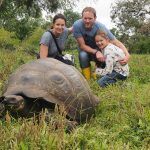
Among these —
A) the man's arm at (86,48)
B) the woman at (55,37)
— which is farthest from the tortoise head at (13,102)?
the man's arm at (86,48)

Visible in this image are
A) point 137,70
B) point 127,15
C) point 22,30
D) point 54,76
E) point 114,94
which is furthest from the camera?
point 127,15

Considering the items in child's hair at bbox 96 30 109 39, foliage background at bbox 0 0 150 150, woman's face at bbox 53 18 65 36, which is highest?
woman's face at bbox 53 18 65 36

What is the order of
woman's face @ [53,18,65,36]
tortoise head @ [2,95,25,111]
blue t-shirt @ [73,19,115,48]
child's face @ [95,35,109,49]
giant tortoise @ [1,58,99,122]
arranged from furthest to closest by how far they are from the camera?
1. blue t-shirt @ [73,19,115,48]
2. child's face @ [95,35,109,49]
3. woman's face @ [53,18,65,36]
4. giant tortoise @ [1,58,99,122]
5. tortoise head @ [2,95,25,111]

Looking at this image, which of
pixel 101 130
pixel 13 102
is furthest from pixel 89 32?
pixel 13 102

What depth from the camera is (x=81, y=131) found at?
4.07 metres

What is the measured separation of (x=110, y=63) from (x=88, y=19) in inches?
36.7

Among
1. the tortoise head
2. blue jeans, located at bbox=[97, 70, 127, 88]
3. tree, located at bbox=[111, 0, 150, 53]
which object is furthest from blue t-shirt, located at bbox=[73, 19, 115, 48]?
tree, located at bbox=[111, 0, 150, 53]

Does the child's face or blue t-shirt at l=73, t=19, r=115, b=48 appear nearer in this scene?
the child's face

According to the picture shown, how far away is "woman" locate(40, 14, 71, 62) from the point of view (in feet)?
25.0

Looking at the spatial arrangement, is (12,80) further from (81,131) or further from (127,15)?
(127,15)

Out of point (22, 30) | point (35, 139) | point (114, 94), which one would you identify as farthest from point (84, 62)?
point (22, 30)

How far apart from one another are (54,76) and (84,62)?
135 inches

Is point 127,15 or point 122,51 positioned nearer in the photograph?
point 122,51

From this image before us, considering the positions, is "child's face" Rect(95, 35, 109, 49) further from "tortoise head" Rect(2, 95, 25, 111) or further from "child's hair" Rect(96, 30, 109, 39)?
"tortoise head" Rect(2, 95, 25, 111)
